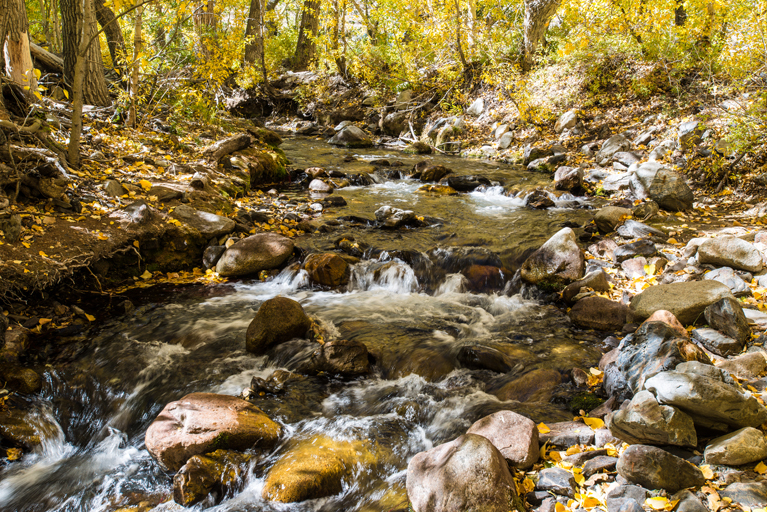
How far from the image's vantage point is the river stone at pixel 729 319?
375cm

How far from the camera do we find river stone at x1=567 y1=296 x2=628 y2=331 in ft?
15.4

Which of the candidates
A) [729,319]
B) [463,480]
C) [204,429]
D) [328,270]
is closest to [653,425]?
[463,480]

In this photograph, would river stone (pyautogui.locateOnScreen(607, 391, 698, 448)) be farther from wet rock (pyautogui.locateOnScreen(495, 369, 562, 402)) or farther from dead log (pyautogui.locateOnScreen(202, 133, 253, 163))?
dead log (pyautogui.locateOnScreen(202, 133, 253, 163))

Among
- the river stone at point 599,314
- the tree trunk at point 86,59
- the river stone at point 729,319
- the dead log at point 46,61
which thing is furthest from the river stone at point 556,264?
the dead log at point 46,61

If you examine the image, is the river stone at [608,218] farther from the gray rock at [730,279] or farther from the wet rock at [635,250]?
the gray rock at [730,279]

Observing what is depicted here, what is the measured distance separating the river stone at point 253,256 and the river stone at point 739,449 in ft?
17.0

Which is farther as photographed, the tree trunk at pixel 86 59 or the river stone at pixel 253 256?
the tree trunk at pixel 86 59

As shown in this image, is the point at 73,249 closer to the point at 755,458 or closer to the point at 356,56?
the point at 755,458

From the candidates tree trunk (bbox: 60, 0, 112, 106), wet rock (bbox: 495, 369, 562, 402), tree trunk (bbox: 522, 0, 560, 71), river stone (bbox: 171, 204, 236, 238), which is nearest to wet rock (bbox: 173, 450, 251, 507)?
wet rock (bbox: 495, 369, 562, 402)

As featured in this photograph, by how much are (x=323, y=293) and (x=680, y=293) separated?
13.6 feet

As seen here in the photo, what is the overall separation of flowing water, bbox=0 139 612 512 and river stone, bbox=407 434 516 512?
23cm

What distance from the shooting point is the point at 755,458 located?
7.88 ft

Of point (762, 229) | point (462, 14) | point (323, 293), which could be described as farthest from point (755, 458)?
point (462, 14)

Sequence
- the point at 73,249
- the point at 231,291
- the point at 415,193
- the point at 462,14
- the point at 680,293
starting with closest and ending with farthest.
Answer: the point at 680,293 → the point at 73,249 → the point at 231,291 → the point at 415,193 → the point at 462,14
